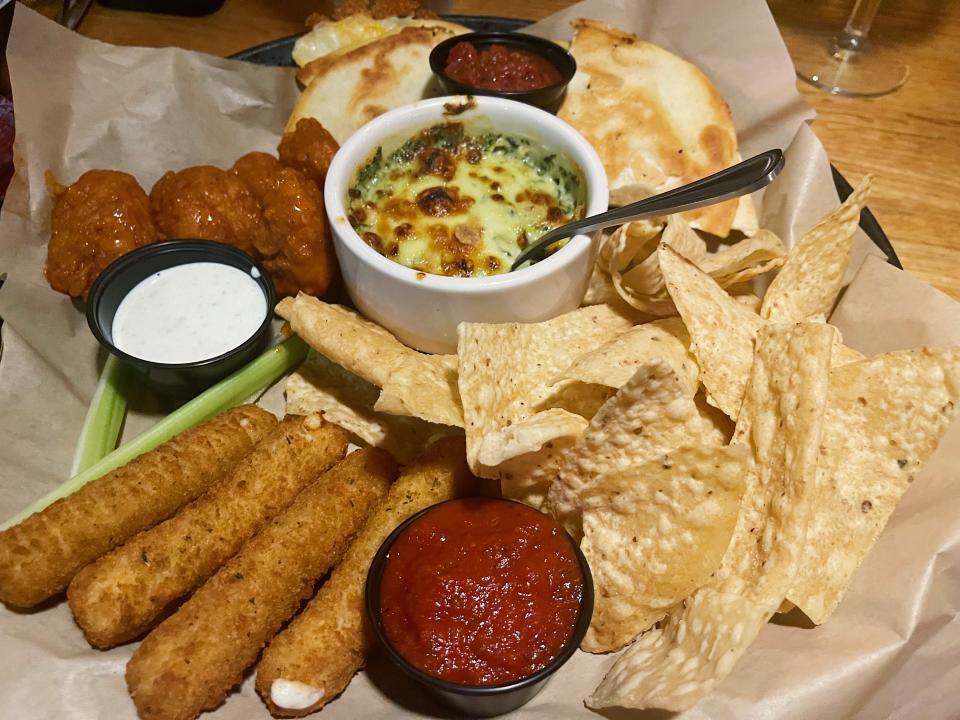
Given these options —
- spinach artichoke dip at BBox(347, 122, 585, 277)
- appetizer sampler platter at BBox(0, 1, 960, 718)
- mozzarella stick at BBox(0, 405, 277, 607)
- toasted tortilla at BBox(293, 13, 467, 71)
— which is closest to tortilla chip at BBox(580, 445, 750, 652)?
appetizer sampler platter at BBox(0, 1, 960, 718)

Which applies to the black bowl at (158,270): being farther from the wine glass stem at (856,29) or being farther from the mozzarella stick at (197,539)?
the wine glass stem at (856,29)

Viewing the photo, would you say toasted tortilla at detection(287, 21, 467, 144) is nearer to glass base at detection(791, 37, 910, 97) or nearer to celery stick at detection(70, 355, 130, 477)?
celery stick at detection(70, 355, 130, 477)

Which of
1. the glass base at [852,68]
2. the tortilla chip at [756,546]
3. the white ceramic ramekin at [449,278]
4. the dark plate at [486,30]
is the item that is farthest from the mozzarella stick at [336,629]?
the glass base at [852,68]

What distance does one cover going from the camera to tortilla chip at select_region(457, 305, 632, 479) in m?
1.93

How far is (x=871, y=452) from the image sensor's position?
75.3 inches

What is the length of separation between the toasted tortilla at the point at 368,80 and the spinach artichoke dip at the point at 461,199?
0.42 m

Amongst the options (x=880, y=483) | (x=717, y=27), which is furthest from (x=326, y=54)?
(x=880, y=483)

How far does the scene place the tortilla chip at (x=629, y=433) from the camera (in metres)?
1.76

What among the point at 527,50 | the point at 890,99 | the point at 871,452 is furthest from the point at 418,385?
the point at 890,99

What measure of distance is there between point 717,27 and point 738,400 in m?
1.72

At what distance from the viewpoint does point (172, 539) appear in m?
2.03

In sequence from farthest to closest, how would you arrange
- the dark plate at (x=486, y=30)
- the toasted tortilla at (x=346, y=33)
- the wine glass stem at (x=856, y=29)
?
1. the wine glass stem at (x=856, y=29)
2. the toasted tortilla at (x=346, y=33)
3. the dark plate at (x=486, y=30)

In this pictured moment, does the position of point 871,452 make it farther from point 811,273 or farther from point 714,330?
point 811,273

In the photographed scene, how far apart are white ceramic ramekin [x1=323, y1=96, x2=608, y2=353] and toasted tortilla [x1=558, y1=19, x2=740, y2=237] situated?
376 mm
